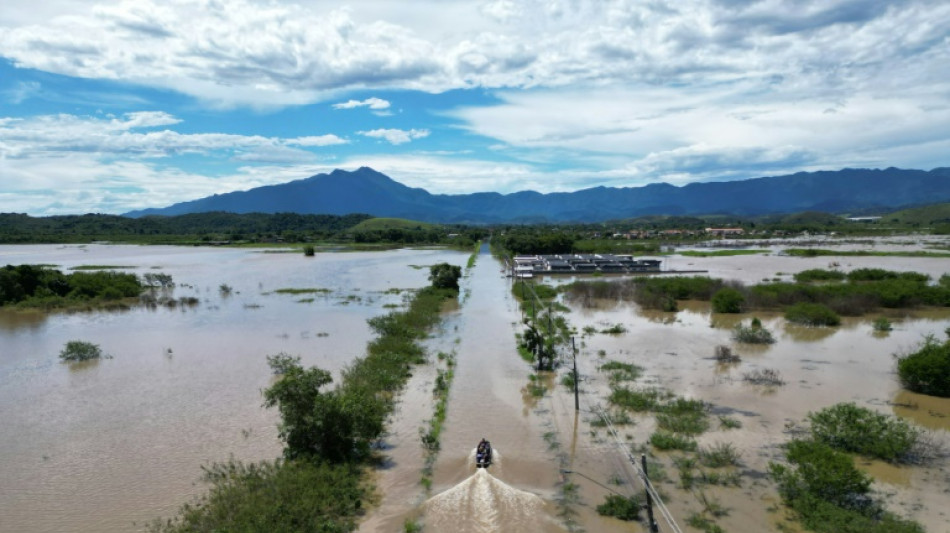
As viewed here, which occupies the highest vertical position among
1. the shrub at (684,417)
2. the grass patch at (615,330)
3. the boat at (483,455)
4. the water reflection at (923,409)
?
the boat at (483,455)

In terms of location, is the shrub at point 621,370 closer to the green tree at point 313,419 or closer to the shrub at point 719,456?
the shrub at point 719,456

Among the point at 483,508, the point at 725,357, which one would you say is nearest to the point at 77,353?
the point at 483,508

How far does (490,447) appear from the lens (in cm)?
1416

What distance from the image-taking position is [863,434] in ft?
45.9

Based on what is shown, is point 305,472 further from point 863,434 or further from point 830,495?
point 863,434

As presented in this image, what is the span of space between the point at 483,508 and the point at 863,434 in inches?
400

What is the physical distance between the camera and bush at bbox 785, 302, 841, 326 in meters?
30.9

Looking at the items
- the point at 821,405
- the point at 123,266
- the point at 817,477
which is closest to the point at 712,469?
the point at 817,477

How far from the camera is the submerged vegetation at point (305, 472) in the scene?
1077 centimetres

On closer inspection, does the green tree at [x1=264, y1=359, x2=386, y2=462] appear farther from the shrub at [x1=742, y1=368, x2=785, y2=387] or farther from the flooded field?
the shrub at [x1=742, y1=368, x2=785, y2=387]

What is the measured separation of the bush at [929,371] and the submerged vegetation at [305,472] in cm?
1821

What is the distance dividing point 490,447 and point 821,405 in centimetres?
1176

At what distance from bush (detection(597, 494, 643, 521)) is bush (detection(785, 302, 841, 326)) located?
2469 cm

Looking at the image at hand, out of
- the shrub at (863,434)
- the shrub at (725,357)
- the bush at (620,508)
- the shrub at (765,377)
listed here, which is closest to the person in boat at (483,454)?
the bush at (620,508)
